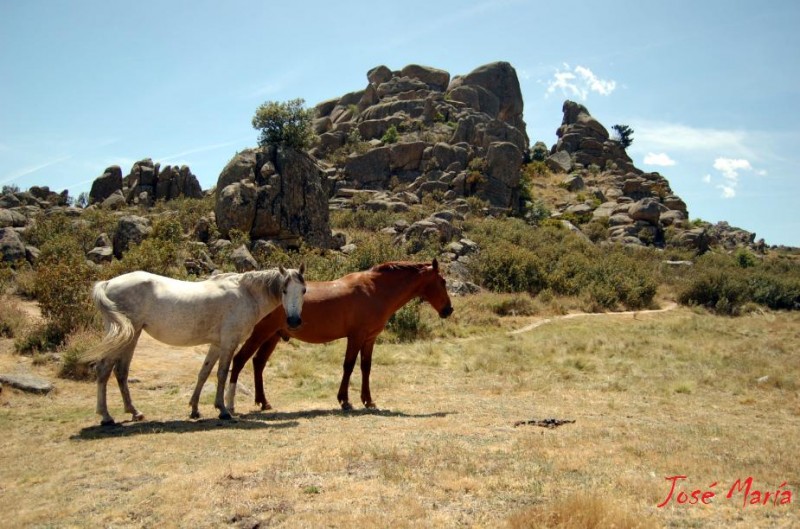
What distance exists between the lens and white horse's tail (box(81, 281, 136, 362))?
7973 mm

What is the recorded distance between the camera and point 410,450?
22.6ft

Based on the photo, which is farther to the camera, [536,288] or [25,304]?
[536,288]

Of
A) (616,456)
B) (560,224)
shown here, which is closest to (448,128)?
(560,224)

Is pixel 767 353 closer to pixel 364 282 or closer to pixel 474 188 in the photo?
pixel 364 282

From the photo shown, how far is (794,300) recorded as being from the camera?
33.7m

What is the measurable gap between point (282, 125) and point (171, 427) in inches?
1190

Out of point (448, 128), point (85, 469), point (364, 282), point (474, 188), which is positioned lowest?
point (85, 469)

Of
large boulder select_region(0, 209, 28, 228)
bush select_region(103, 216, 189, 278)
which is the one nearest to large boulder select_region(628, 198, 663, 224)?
bush select_region(103, 216, 189, 278)

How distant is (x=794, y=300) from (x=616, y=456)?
33.6m

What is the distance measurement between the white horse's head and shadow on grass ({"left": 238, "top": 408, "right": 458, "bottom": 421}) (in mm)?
1739

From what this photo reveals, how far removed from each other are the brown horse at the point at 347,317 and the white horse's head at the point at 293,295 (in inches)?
38.1

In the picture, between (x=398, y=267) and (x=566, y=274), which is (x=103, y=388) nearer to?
(x=398, y=267)

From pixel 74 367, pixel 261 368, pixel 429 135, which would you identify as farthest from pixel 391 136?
pixel 261 368

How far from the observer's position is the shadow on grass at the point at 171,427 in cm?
789
